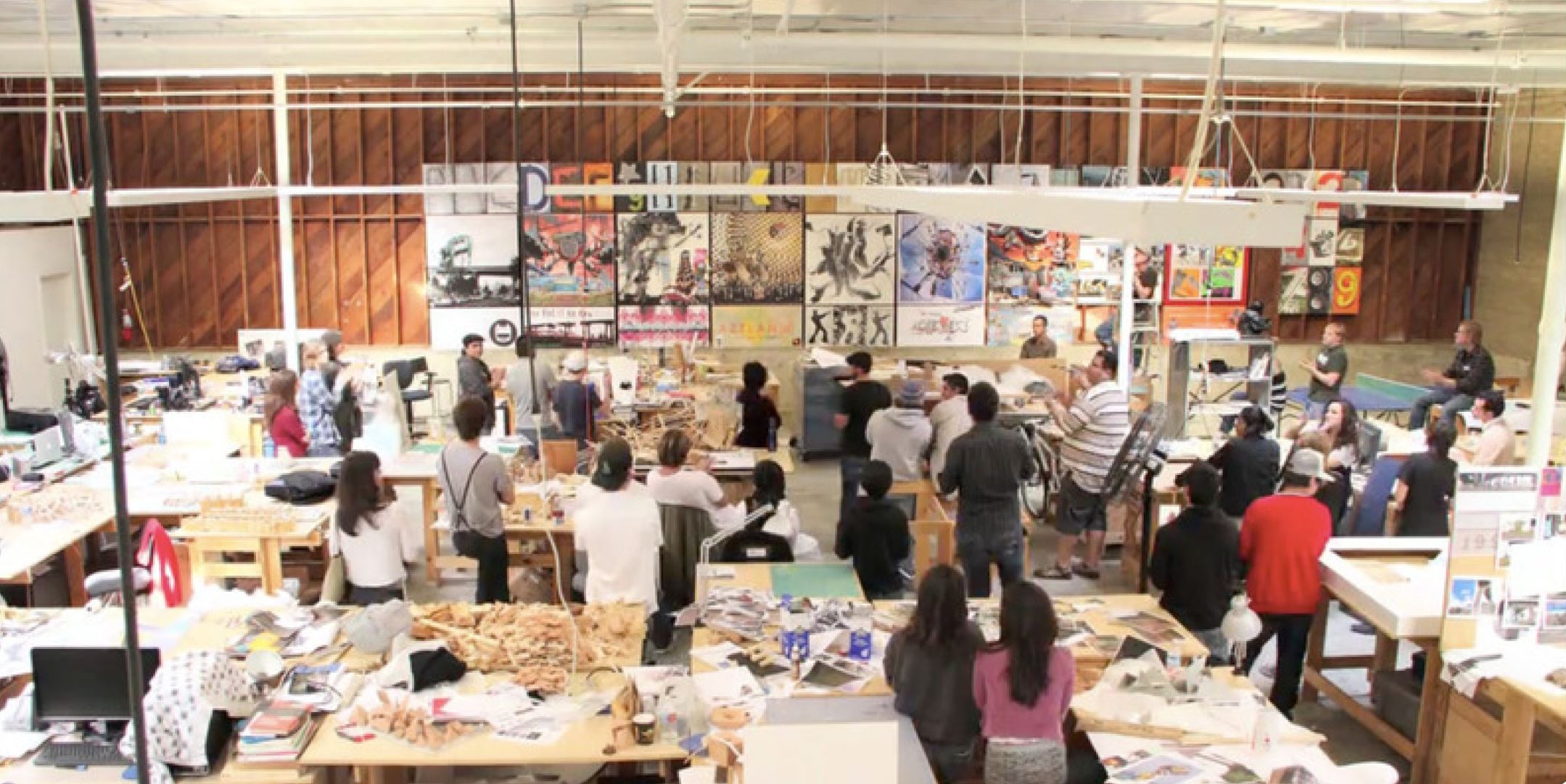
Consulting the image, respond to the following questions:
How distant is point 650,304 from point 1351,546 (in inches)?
383

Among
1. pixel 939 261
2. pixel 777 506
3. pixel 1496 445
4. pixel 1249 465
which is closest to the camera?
pixel 777 506

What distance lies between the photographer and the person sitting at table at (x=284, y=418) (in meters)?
9.43

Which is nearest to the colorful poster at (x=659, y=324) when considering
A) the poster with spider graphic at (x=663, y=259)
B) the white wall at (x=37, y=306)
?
the poster with spider graphic at (x=663, y=259)

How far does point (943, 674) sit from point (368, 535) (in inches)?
123

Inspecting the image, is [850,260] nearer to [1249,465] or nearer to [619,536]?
[1249,465]

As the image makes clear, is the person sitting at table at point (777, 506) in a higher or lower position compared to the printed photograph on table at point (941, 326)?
lower

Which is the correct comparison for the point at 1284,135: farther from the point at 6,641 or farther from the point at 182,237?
the point at 6,641

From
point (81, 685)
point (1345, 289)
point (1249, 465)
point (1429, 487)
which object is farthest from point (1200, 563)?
point (1345, 289)

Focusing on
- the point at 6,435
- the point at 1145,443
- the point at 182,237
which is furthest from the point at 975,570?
the point at 182,237

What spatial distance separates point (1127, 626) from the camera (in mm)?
6098

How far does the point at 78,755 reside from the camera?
4852 millimetres

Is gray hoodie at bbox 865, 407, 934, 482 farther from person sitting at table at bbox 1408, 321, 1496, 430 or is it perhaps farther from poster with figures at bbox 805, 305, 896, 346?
poster with figures at bbox 805, 305, 896, 346

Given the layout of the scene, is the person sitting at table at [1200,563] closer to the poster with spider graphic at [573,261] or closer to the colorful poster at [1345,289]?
the poster with spider graphic at [573,261]

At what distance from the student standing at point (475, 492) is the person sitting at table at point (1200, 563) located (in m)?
3.67
